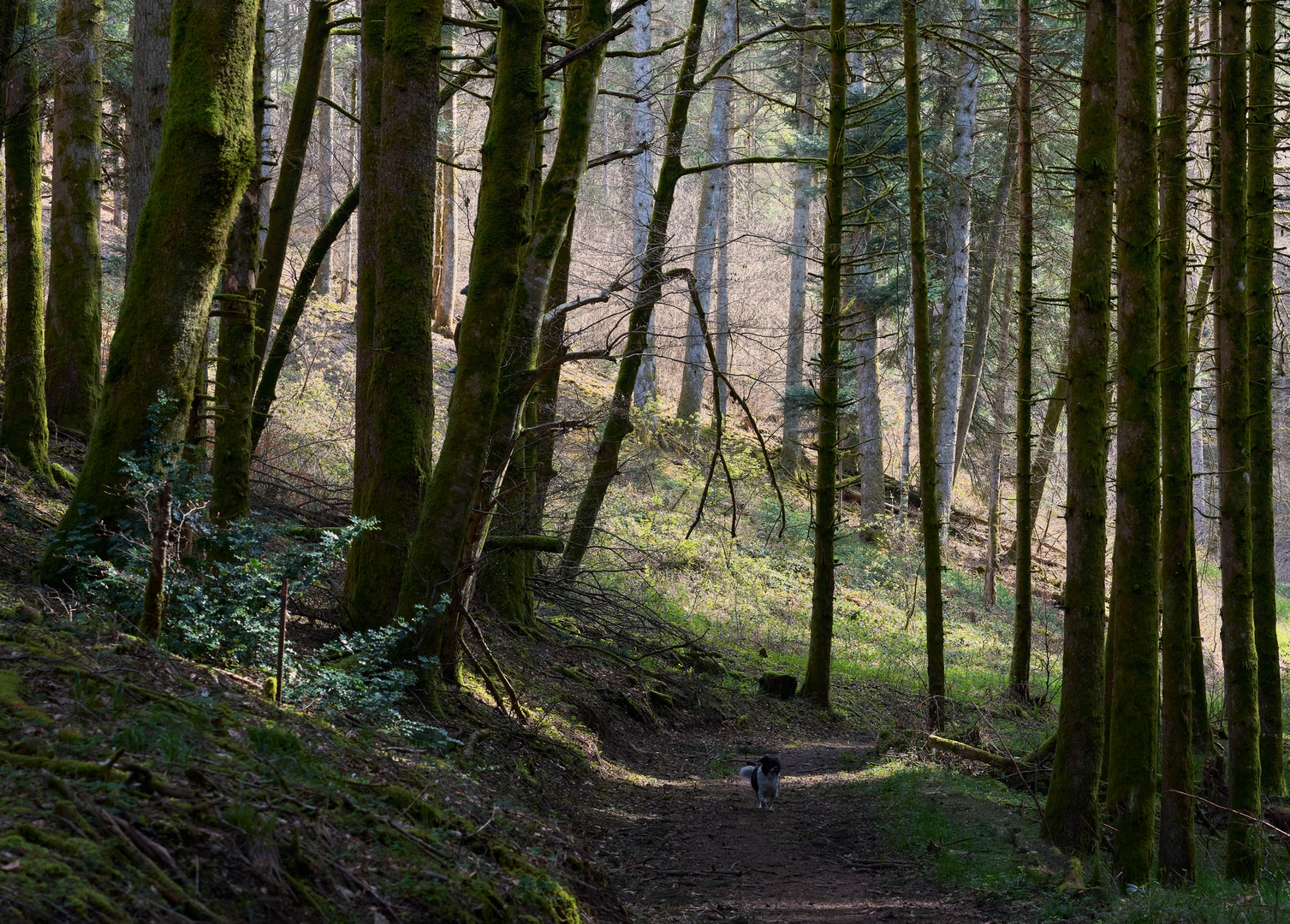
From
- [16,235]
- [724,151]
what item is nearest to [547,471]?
[16,235]

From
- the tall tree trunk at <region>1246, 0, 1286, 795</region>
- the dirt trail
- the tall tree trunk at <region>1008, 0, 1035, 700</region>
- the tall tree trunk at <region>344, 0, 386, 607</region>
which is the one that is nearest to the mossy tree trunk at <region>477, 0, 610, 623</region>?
the tall tree trunk at <region>344, 0, 386, 607</region>

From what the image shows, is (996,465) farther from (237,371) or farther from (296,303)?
(237,371)

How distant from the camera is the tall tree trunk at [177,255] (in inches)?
227

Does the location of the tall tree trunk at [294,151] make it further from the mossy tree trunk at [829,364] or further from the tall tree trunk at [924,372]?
the tall tree trunk at [924,372]

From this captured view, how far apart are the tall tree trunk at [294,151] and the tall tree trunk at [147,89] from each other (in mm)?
1152

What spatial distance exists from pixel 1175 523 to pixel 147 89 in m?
9.95

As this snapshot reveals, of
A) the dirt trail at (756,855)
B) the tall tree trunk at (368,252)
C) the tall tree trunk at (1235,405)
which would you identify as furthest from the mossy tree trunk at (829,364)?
the tall tree trunk at (368,252)

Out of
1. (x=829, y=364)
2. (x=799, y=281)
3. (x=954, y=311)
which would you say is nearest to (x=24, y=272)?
(x=829, y=364)

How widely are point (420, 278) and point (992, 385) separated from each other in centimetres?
2444

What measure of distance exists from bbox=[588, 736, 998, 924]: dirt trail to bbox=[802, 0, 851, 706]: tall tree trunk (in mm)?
3463

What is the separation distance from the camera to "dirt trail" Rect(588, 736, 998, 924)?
5.61 m

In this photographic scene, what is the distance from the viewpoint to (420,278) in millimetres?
7312

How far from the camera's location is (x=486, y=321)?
6.64m

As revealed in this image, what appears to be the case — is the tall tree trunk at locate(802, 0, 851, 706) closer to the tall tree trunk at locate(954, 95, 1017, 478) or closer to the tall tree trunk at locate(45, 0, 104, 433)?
the tall tree trunk at locate(954, 95, 1017, 478)
